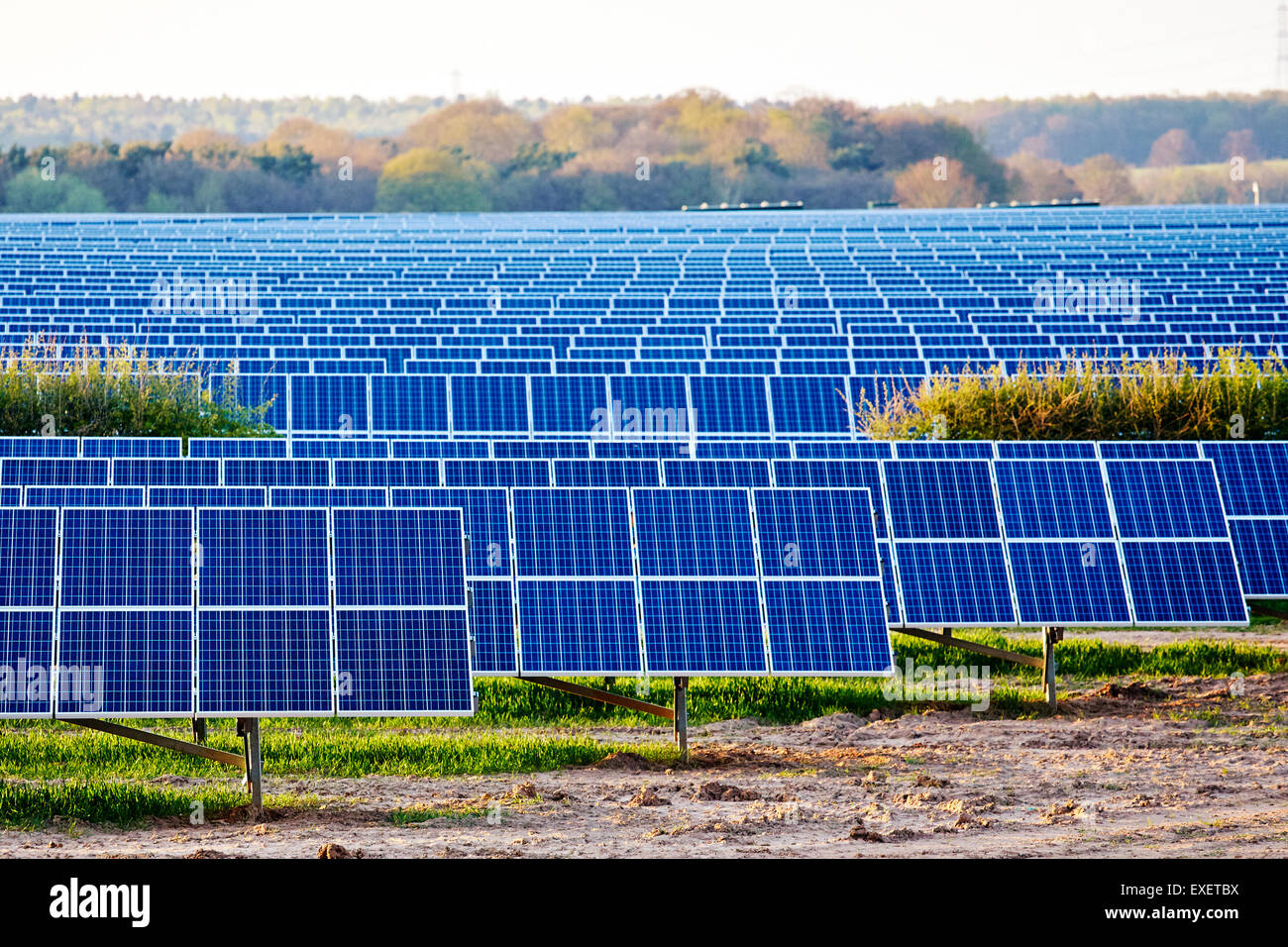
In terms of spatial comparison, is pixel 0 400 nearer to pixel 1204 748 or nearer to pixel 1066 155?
pixel 1204 748

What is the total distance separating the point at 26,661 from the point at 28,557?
37.7 inches

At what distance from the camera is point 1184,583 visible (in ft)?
51.5

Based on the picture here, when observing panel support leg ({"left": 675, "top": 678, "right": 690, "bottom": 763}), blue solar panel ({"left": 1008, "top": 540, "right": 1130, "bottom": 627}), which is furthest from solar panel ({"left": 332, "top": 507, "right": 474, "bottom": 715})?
blue solar panel ({"left": 1008, "top": 540, "right": 1130, "bottom": 627})

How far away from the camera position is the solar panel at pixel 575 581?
13.3m

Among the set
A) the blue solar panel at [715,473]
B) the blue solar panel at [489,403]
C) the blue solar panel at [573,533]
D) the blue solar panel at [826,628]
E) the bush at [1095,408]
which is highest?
the blue solar panel at [489,403]

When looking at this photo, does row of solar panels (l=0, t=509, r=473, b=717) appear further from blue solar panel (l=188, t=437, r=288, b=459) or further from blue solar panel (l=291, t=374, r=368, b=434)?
blue solar panel (l=291, t=374, r=368, b=434)

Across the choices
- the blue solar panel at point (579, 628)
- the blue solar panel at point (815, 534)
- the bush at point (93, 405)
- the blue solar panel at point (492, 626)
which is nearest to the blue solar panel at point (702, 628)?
the blue solar panel at point (579, 628)

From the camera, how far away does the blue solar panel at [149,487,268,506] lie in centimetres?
1388

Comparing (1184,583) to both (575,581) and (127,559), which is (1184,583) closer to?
(575,581)

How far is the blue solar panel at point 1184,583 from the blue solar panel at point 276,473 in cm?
835

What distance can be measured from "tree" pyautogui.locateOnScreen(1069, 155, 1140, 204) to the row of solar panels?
112761 mm

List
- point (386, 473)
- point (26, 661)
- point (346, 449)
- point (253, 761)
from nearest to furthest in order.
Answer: point (26, 661) → point (253, 761) → point (386, 473) → point (346, 449)

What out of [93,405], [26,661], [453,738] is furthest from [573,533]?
[93,405]

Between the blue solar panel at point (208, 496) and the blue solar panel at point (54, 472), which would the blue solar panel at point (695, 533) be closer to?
the blue solar panel at point (208, 496)
